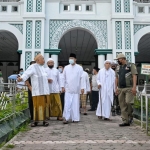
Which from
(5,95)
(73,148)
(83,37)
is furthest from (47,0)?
(73,148)

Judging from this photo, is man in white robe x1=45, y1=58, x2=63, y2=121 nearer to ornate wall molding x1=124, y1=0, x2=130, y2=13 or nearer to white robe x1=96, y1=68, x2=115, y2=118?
white robe x1=96, y1=68, x2=115, y2=118

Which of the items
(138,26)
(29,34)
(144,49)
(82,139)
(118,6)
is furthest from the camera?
(144,49)

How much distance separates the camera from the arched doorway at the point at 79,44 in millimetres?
11773

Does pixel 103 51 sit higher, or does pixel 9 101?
pixel 103 51

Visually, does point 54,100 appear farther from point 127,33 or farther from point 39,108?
point 127,33

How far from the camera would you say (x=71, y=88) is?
5.71 metres

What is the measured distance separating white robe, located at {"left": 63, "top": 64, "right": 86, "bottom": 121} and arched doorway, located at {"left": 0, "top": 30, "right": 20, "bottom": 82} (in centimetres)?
609

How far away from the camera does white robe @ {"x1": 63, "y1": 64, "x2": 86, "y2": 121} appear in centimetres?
555

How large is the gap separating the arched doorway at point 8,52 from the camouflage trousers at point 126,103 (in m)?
7.36

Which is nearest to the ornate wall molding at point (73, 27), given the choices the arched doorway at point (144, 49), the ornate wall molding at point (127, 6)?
the ornate wall molding at point (127, 6)

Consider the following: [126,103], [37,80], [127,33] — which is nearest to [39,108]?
[37,80]

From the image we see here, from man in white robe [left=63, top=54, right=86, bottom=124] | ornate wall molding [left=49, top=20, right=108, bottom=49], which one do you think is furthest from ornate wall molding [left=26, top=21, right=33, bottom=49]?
man in white robe [left=63, top=54, right=86, bottom=124]

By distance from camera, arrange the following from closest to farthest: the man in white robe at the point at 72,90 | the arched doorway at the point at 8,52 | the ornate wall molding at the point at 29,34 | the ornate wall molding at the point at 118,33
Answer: the man in white robe at the point at 72,90 < the ornate wall molding at the point at 29,34 < the ornate wall molding at the point at 118,33 < the arched doorway at the point at 8,52

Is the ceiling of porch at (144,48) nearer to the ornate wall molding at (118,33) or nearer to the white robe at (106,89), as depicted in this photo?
the ornate wall molding at (118,33)
